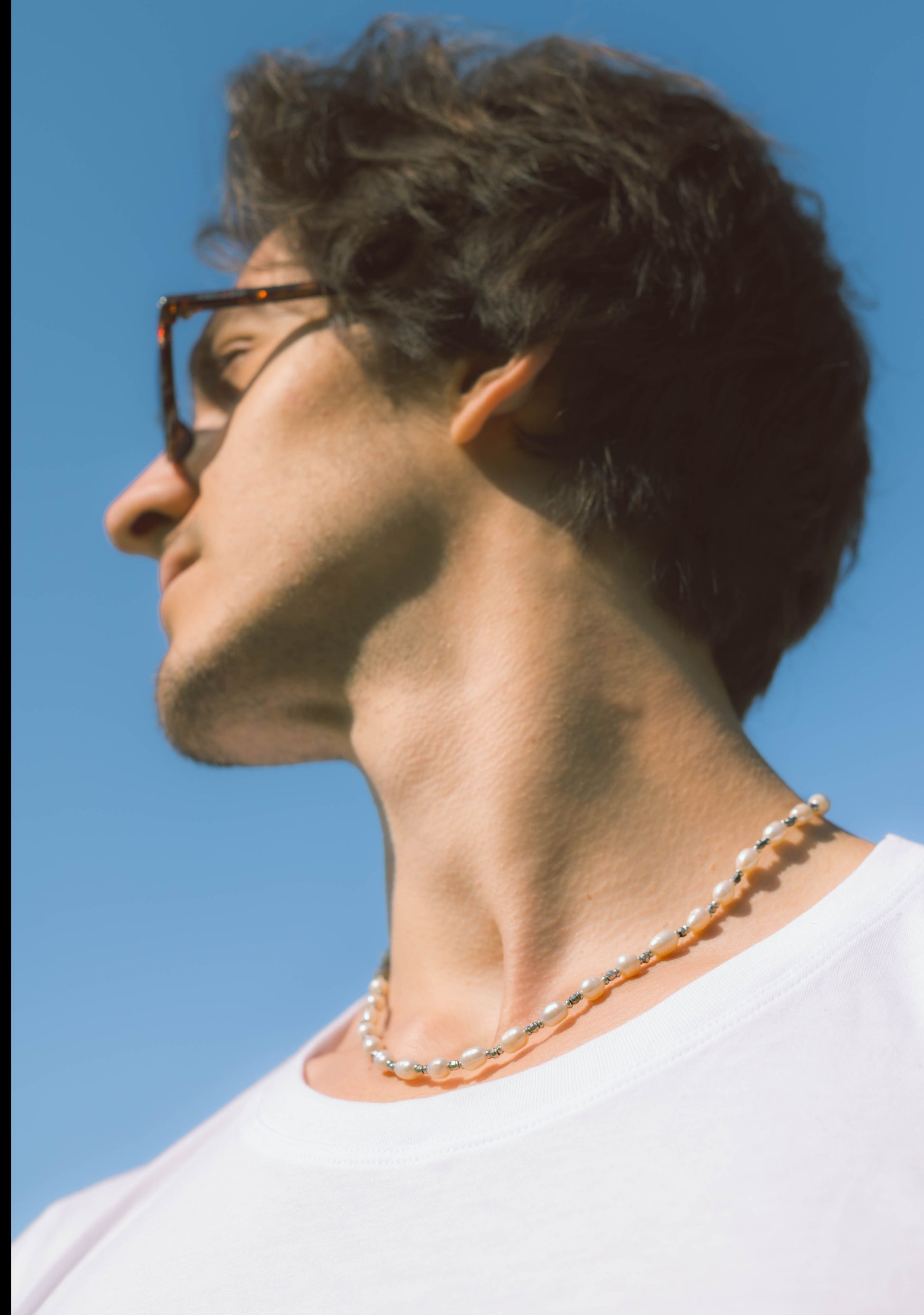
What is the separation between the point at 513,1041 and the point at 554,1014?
0.31ft

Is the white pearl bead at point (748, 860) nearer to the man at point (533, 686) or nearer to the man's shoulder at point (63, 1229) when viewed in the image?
the man at point (533, 686)

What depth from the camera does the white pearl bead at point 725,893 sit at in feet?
6.13

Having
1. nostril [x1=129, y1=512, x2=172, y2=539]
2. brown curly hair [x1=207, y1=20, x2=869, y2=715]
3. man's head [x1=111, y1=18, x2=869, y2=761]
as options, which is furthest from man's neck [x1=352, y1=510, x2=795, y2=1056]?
nostril [x1=129, y1=512, x2=172, y2=539]

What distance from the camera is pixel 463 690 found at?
2168 millimetres

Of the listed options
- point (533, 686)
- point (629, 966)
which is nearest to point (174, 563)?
point (533, 686)

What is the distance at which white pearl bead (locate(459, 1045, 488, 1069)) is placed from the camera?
191 centimetres

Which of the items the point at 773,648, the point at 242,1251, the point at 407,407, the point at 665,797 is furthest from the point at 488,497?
the point at 242,1251

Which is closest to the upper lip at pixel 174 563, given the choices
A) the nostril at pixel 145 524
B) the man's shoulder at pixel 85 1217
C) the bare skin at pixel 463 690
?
the bare skin at pixel 463 690

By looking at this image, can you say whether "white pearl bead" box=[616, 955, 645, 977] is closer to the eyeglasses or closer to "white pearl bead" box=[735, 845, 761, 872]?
"white pearl bead" box=[735, 845, 761, 872]

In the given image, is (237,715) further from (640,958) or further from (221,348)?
(640,958)

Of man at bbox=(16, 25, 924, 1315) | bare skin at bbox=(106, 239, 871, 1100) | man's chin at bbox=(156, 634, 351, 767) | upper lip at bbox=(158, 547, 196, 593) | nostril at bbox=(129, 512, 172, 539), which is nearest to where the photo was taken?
man at bbox=(16, 25, 924, 1315)

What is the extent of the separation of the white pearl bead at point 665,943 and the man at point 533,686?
0.02 m

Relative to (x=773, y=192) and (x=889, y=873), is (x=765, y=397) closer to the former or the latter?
(x=773, y=192)

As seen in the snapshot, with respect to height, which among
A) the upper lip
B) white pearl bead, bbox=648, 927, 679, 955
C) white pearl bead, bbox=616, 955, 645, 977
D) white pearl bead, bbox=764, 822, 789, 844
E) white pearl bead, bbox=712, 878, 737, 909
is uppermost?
the upper lip
